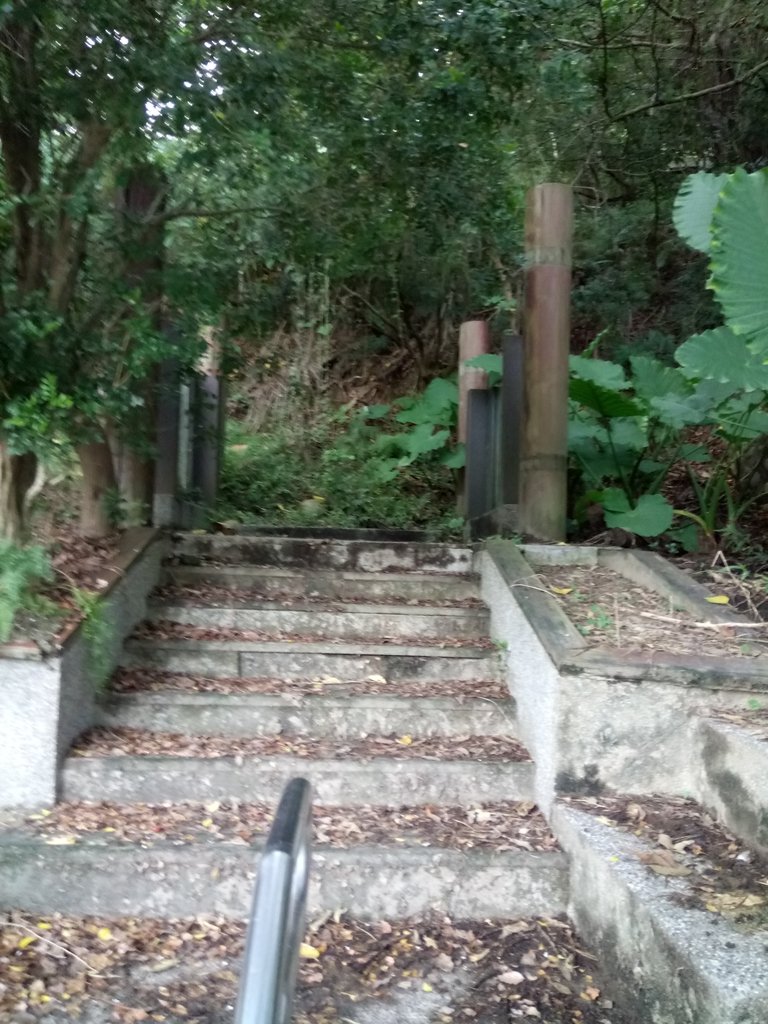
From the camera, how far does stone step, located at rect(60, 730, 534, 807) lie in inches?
119

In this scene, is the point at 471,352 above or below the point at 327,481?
above

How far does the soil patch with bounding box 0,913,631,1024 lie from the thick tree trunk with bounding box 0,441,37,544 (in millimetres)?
1465

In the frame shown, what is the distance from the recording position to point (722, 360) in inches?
143

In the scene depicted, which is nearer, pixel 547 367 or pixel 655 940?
pixel 655 940

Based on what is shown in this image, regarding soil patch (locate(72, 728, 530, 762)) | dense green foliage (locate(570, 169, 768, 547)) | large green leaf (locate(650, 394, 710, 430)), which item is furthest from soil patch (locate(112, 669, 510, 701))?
large green leaf (locate(650, 394, 710, 430))

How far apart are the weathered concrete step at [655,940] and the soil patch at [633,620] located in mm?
740

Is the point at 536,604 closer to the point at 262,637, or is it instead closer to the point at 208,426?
the point at 262,637

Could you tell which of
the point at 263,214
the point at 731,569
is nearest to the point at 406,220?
the point at 263,214

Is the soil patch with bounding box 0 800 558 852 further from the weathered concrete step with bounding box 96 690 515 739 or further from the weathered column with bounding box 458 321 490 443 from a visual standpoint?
the weathered column with bounding box 458 321 490 443

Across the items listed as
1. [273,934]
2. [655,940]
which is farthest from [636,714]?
[273,934]

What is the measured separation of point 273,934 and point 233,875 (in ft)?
5.46

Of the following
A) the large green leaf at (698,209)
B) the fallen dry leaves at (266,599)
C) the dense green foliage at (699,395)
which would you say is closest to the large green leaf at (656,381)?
the dense green foliage at (699,395)

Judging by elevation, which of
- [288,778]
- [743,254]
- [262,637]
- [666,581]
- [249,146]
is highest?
[249,146]

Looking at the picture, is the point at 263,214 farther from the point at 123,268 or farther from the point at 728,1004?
the point at 728,1004
